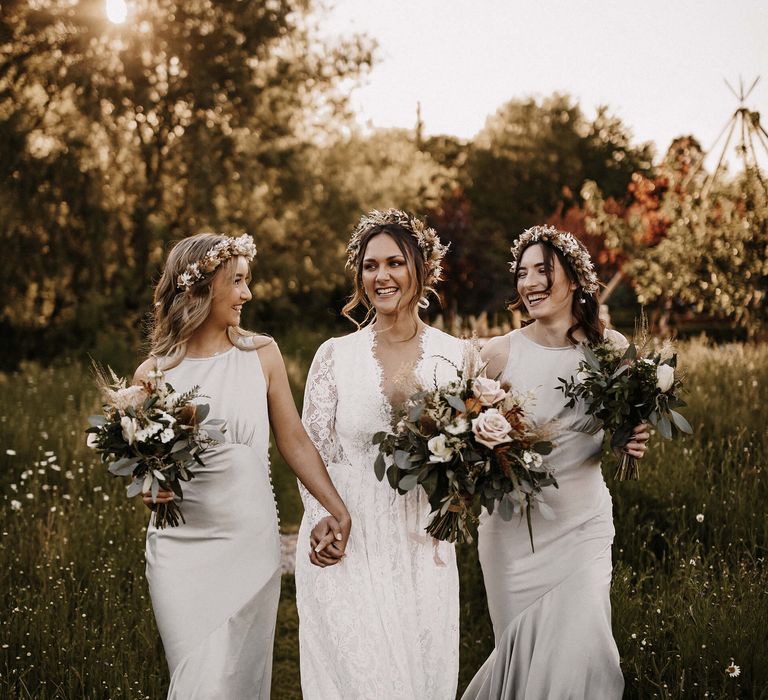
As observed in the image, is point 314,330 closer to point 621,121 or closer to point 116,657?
point 116,657

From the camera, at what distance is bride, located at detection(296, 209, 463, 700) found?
3.80m

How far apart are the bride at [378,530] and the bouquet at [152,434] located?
2.85 ft

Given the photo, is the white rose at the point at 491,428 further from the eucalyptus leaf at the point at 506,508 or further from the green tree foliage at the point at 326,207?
the green tree foliage at the point at 326,207

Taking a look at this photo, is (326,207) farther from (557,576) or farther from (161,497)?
(161,497)

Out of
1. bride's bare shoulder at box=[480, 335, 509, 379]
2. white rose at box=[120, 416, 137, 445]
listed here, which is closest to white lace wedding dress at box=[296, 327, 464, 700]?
bride's bare shoulder at box=[480, 335, 509, 379]

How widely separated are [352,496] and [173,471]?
105cm

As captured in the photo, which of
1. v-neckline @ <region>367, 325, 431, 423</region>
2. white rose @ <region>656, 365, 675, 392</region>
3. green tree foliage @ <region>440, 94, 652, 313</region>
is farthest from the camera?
green tree foliage @ <region>440, 94, 652, 313</region>

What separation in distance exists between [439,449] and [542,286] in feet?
4.40

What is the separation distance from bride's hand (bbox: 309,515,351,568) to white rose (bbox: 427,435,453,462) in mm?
827

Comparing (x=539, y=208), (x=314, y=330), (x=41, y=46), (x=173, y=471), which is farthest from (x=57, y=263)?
(x=539, y=208)

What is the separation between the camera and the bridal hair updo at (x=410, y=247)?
4.15 m

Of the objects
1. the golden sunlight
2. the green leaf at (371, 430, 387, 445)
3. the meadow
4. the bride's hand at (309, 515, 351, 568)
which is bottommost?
the meadow

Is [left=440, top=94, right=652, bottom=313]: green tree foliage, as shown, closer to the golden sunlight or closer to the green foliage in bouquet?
the golden sunlight

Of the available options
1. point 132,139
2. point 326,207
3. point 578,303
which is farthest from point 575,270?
point 326,207
